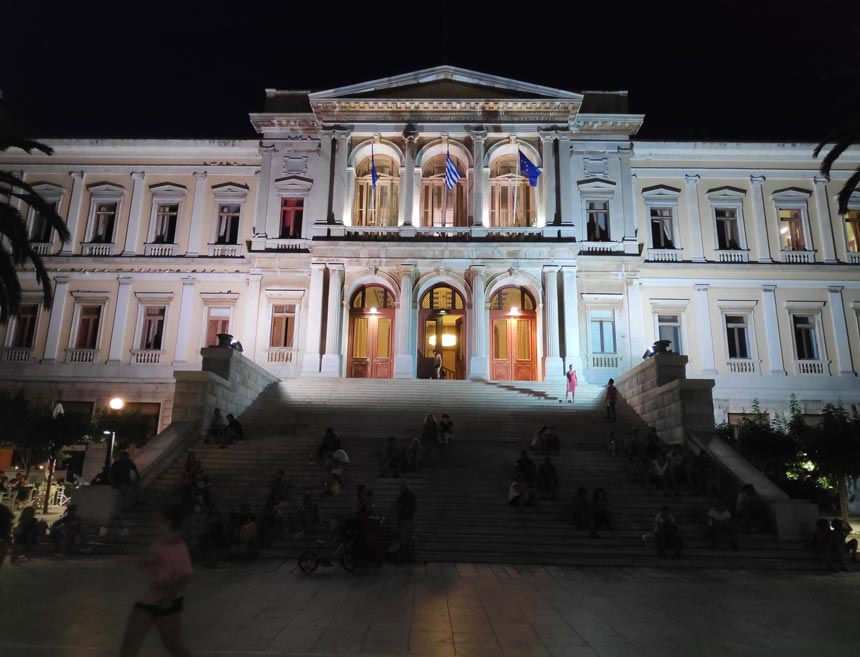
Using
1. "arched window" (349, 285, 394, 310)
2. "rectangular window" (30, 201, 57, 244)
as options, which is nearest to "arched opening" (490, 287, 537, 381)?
"arched window" (349, 285, 394, 310)

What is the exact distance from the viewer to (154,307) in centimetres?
2966

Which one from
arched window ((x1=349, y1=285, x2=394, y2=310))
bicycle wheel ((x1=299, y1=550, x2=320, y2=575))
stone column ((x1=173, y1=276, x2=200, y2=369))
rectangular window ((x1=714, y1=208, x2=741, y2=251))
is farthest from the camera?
rectangular window ((x1=714, y1=208, x2=741, y2=251))

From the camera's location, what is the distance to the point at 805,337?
2881 cm

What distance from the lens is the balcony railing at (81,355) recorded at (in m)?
28.8

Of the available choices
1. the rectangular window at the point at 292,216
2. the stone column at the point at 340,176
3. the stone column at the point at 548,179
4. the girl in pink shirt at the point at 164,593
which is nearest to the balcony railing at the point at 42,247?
the rectangular window at the point at 292,216

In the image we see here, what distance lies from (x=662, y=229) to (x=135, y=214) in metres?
25.7

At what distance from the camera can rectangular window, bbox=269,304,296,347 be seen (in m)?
28.8

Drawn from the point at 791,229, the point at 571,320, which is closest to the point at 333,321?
the point at 571,320

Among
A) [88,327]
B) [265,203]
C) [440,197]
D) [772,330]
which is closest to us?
[772,330]

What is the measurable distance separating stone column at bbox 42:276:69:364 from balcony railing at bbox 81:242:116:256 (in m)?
1.62

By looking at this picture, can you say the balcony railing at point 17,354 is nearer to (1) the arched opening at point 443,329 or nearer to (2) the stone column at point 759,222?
(1) the arched opening at point 443,329

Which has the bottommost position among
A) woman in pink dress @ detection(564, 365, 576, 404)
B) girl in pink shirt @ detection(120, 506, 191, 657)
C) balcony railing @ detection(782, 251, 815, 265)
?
girl in pink shirt @ detection(120, 506, 191, 657)

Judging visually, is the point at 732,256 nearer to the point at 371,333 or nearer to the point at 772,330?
the point at 772,330

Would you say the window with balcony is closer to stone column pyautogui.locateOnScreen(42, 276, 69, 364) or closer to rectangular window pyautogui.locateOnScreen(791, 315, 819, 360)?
rectangular window pyautogui.locateOnScreen(791, 315, 819, 360)
